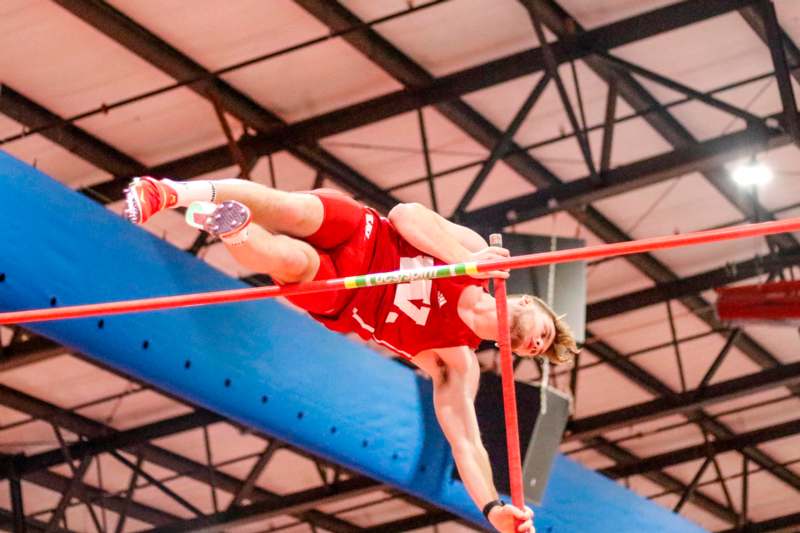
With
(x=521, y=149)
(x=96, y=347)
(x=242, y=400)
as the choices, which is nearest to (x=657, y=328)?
(x=521, y=149)

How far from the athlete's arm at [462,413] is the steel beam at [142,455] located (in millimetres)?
8181

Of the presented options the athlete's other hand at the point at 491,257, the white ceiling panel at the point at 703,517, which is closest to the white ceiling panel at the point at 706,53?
the athlete's other hand at the point at 491,257

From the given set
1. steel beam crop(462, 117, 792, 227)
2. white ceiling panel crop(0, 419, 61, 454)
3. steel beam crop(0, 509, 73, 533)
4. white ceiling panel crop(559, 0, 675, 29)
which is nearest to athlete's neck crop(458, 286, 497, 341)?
white ceiling panel crop(559, 0, 675, 29)

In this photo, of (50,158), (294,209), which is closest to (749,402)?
(50,158)

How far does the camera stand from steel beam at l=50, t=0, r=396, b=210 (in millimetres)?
8492

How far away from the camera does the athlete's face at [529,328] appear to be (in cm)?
522

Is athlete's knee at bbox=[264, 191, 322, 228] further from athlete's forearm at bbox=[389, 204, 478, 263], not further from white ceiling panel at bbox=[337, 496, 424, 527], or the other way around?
white ceiling panel at bbox=[337, 496, 424, 527]

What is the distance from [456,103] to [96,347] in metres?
3.81

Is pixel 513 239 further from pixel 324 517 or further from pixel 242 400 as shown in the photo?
pixel 324 517

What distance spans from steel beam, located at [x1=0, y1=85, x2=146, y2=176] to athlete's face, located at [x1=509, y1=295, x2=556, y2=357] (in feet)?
16.4

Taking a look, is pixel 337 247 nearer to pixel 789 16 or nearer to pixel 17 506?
pixel 789 16

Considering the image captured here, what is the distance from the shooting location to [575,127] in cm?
931

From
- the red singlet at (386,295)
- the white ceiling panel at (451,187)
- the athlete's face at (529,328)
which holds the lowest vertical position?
the athlete's face at (529,328)

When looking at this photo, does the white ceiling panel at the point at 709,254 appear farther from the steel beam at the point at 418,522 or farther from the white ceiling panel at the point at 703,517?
the white ceiling panel at the point at 703,517
